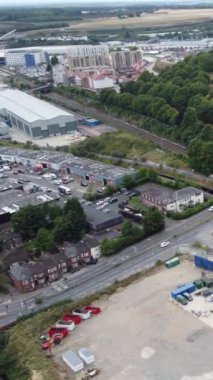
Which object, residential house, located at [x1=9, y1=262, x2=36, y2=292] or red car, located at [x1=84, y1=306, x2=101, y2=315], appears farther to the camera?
residential house, located at [x1=9, y1=262, x2=36, y2=292]

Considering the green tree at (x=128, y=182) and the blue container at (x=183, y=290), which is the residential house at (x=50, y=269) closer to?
the blue container at (x=183, y=290)

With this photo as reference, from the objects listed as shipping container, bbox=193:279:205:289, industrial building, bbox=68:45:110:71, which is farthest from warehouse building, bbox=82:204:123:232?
industrial building, bbox=68:45:110:71

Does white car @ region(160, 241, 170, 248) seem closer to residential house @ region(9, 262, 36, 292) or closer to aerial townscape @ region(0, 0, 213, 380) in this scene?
aerial townscape @ region(0, 0, 213, 380)

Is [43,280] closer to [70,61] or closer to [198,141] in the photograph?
[198,141]

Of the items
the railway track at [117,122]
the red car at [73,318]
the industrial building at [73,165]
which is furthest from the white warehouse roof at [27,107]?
the red car at [73,318]

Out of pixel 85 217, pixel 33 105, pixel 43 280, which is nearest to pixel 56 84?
pixel 33 105

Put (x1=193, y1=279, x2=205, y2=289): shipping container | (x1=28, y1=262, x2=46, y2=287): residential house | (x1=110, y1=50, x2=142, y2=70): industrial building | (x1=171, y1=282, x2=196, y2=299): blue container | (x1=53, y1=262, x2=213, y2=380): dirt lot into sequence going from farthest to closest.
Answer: (x1=110, y1=50, x2=142, y2=70): industrial building < (x1=28, y1=262, x2=46, y2=287): residential house < (x1=193, y1=279, x2=205, y2=289): shipping container < (x1=171, y1=282, x2=196, y2=299): blue container < (x1=53, y1=262, x2=213, y2=380): dirt lot

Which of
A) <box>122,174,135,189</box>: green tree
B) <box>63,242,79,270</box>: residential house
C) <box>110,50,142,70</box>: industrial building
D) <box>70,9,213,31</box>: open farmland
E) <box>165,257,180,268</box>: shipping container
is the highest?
<box>70,9,213,31</box>: open farmland
